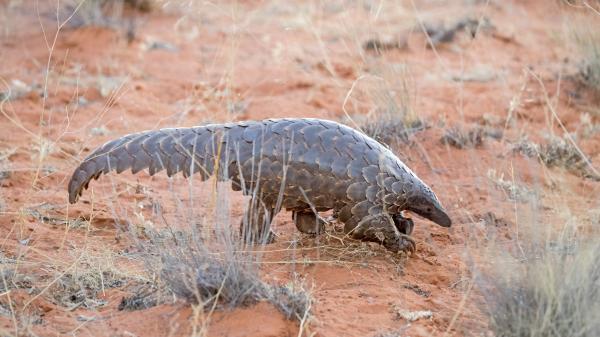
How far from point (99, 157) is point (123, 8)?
6055 mm

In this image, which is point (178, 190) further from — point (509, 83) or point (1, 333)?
point (509, 83)

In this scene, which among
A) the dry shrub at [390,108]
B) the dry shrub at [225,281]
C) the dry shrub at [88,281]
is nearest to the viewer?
the dry shrub at [225,281]

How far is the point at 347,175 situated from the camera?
4023 mm

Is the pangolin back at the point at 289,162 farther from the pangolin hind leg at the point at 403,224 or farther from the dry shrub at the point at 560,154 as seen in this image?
the dry shrub at the point at 560,154

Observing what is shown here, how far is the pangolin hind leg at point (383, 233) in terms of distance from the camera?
409 cm

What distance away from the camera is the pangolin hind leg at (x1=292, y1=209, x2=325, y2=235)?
14.4 feet

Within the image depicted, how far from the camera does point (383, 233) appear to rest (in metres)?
4.16

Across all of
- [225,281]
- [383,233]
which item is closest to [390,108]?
[383,233]

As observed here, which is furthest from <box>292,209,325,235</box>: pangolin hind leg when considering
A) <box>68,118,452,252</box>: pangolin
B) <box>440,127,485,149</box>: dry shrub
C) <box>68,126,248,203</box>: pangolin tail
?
<box>440,127,485,149</box>: dry shrub

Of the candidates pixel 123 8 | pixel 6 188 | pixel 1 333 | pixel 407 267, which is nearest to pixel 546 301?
pixel 407 267

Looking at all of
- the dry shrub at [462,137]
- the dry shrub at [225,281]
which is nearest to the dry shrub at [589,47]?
the dry shrub at [462,137]

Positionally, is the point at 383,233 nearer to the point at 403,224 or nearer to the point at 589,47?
the point at 403,224

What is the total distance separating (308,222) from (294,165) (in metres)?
0.50

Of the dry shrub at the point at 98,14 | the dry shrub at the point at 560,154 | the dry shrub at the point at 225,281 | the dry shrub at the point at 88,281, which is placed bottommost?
the dry shrub at the point at 88,281
